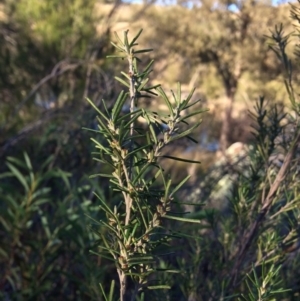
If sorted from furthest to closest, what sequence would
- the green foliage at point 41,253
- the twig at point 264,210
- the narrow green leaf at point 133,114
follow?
1. the green foliage at point 41,253
2. the twig at point 264,210
3. the narrow green leaf at point 133,114

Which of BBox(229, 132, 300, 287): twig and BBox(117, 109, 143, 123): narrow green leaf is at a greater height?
BBox(117, 109, 143, 123): narrow green leaf

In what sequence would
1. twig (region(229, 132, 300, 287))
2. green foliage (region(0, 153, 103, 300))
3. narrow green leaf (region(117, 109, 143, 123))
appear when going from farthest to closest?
green foliage (region(0, 153, 103, 300))
twig (region(229, 132, 300, 287))
narrow green leaf (region(117, 109, 143, 123))

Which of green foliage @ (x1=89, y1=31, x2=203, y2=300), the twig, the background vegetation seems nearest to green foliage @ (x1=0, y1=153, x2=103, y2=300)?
the background vegetation

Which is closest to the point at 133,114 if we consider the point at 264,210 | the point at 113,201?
the point at 264,210

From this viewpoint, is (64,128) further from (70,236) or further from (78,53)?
(78,53)

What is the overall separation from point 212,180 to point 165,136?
1.26m

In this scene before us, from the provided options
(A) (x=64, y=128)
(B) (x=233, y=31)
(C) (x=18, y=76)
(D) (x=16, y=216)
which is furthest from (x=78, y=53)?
(B) (x=233, y=31)

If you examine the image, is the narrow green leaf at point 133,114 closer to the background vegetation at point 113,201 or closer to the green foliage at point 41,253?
the background vegetation at point 113,201

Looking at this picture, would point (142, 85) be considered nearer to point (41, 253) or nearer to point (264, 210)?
point (264, 210)

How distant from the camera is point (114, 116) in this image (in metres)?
0.59

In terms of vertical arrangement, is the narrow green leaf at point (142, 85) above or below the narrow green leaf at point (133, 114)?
above

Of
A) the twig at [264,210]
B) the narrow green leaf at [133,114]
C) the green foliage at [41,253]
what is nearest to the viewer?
the narrow green leaf at [133,114]

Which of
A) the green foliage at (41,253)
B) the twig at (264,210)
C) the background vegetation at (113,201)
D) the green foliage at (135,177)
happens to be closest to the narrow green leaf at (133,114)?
the green foliage at (135,177)

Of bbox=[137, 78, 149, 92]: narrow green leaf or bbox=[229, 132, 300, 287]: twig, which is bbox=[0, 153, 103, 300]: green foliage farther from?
bbox=[137, 78, 149, 92]: narrow green leaf
